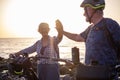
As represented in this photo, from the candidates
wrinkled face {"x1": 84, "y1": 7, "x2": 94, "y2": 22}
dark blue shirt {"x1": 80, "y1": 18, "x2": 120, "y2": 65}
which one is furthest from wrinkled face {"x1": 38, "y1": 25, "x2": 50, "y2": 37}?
dark blue shirt {"x1": 80, "y1": 18, "x2": 120, "y2": 65}

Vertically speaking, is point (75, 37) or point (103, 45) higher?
point (75, 37)

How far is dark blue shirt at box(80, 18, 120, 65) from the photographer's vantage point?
20.1 ft

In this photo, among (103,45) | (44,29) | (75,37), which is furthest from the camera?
(44,29)

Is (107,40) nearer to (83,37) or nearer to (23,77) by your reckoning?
(83,37)

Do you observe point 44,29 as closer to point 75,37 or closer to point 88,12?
point 75,37

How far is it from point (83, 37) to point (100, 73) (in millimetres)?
1372

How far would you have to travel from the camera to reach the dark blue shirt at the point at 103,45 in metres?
6.14

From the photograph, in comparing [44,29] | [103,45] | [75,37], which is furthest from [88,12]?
[44,29]

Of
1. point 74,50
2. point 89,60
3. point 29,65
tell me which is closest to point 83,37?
point 74,50

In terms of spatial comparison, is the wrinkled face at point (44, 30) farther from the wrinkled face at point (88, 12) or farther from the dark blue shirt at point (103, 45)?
the dark blue shirt at point (103, 45)

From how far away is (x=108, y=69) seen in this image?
5727 millimetres

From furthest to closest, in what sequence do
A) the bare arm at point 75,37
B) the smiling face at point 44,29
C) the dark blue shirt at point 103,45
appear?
the smiling face at point 44,29
the bare arm at point 75,37
the dark blue shirt at point 103,45

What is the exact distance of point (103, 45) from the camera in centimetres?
618

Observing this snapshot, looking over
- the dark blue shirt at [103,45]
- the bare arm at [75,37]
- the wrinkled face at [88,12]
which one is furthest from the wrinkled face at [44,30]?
the dark blue shirt at [103,45]
